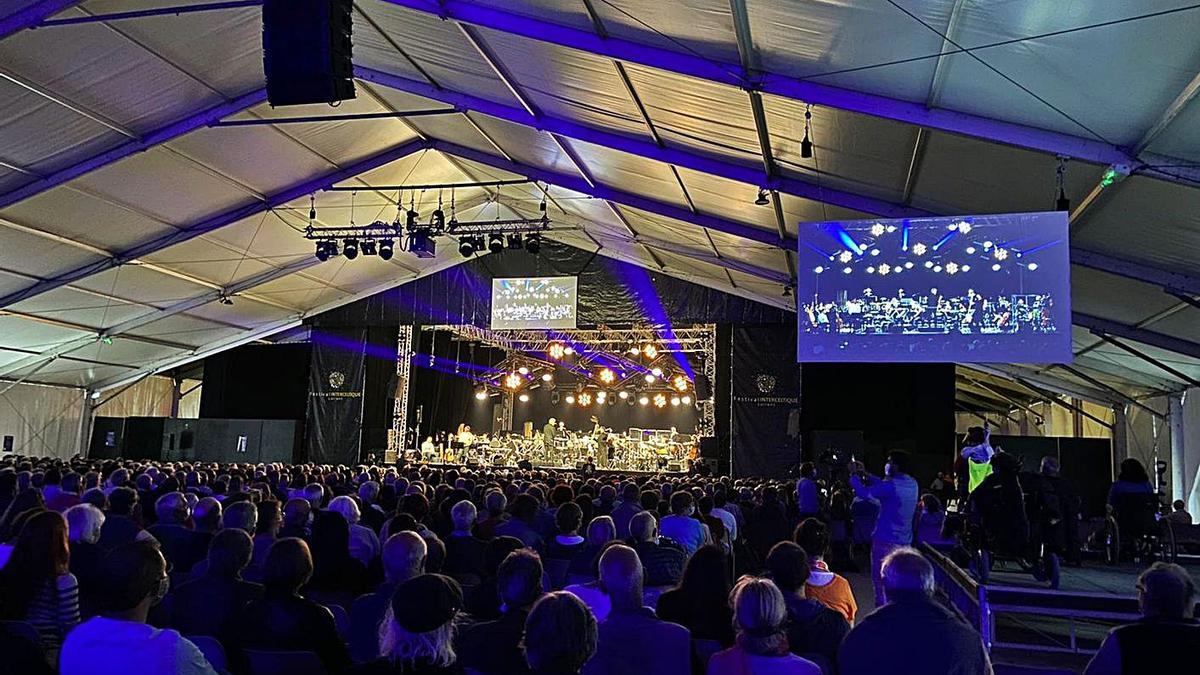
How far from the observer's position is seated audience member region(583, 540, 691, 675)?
9.37ft

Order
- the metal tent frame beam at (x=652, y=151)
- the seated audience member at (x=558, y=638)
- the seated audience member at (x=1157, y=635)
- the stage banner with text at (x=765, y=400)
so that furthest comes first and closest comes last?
the stage banner with text at (x=765, y=400), the metal tent frame beam at (x=652, y=151), the seated audience member at (x=1157, y=635), the seated audience member at (x=558, y=638)

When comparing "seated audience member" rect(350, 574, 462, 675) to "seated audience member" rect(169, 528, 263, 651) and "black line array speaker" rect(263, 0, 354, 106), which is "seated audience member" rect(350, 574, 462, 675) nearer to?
"seated audience member" rect(169, 528, 263, 651)

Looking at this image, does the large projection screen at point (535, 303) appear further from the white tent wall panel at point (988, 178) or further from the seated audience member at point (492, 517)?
the seated audience member at point (492, 517)

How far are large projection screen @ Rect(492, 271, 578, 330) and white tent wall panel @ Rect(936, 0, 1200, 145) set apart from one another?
1302cm

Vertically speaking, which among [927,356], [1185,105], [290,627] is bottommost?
[290,627]

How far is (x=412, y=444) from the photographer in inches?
861

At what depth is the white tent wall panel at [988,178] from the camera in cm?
680

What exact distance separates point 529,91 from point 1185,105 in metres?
6.57

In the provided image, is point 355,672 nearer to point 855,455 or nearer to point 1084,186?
point 1084,186

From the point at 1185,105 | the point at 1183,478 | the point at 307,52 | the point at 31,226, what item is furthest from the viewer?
the point at 31,226

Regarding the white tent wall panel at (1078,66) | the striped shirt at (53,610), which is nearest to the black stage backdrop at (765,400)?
the white tent wall panel at (1078,66)

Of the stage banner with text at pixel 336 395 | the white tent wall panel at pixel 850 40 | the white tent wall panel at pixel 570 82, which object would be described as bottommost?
the stage banner with text at pixel 336 395

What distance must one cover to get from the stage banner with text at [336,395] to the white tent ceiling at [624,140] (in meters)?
2.82

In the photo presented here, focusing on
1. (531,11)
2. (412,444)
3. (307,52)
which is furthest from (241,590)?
(412,444)
